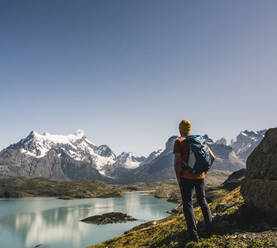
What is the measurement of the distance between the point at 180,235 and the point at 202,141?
642 cm

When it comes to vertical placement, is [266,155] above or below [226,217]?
above

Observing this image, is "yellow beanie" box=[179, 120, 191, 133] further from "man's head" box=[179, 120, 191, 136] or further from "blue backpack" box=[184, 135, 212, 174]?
"blue backpack" box=[184, 135, 212, 174]

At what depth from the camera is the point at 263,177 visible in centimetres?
1620

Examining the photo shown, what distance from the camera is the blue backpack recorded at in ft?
35.8

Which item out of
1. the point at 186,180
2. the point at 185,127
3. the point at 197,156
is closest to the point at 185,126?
the point at 185,127

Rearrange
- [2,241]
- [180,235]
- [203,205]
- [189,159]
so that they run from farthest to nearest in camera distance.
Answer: [2,241] < [180,235] < [203,205] < [189,159]

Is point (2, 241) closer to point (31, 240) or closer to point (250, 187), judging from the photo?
point (31, 240)

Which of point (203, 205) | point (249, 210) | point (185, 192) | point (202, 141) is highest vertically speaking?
point (202, 141)

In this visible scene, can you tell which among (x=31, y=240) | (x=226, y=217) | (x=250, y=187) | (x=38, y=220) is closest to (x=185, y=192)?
(x=226, y=217)

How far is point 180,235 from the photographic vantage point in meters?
14.1

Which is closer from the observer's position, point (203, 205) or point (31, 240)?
point (203, 205)

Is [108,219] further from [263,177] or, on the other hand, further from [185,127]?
[185,127]

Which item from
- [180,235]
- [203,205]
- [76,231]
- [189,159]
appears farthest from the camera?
[76,231]

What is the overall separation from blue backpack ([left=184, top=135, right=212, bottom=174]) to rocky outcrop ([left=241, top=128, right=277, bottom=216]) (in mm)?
6205
